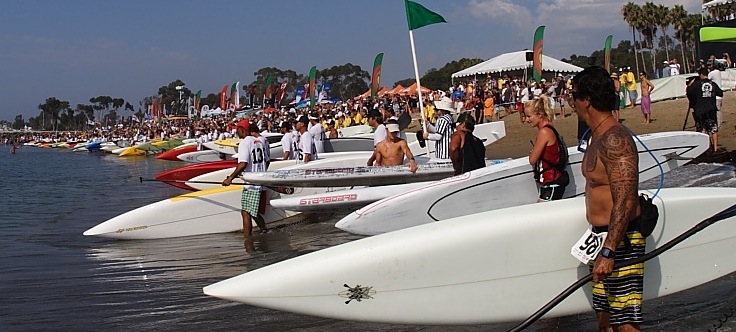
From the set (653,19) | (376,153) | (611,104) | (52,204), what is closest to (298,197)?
(376,153)

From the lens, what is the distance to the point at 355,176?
9844mm

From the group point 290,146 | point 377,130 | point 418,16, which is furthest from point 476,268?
point 290,146

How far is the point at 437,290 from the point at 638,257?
4.08 ft

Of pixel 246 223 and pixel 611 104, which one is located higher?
pixel 611 104

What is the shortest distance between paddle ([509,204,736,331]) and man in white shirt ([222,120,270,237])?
606 centimetres

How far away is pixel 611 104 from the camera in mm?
3795

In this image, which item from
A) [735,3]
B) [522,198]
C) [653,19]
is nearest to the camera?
[522,198]

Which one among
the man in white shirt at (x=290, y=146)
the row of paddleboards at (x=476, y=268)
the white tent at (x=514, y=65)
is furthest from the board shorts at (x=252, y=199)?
the white tent at (x=514, y=65)

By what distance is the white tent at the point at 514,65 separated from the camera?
26.7 m

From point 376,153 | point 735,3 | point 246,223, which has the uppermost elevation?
point 735,3

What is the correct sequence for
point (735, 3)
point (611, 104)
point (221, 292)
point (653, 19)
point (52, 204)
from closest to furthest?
1. point (611, 104)
2. point (221, 292)
3. point (52, 204)
4. point (735, 3)
5. point (653, 19)

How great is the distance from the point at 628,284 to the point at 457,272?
1054 millimetres

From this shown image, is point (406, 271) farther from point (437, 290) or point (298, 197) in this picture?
point (298, 197)

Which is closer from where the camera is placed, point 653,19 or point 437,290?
point 437,290
